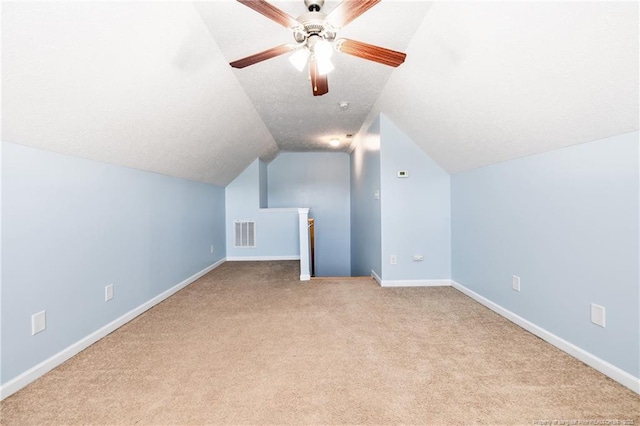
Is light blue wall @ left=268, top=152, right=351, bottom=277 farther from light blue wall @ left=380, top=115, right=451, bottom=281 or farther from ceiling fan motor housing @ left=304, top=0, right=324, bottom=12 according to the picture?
ceiling fan motor housing @ left=304, top=0, right=324, bottom=12

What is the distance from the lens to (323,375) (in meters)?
1.81

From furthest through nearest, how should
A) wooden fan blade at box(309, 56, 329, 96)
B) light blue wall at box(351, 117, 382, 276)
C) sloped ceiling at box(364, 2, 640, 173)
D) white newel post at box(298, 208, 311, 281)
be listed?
white newel post at box(298, 208, 311, 281), light blue wall at box(351, 117, 382, 276), wooden fan blade at box(309, 56, 329, 96), sloped ceiling at box(364, 2, 640, 173)

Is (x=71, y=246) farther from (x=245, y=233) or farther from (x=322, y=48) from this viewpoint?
(x=245, y=233)

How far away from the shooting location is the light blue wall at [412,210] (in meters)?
3.76

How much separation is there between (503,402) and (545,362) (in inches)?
25.1

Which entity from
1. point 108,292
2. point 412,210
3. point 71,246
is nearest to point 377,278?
point 412,210

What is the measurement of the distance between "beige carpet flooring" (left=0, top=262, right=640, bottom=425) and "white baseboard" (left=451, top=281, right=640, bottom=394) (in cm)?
5

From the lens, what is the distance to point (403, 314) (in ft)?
9.21

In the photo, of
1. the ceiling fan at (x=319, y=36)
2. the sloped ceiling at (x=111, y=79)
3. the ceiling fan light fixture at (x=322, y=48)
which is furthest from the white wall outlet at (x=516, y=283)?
the sloped ceiling at (x=111, y=79)

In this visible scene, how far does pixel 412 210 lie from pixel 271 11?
2901mm

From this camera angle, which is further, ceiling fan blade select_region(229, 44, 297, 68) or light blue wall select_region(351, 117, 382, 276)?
light blue wall select_region(351, 117, 382, 276)

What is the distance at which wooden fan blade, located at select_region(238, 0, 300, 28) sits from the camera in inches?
55.6

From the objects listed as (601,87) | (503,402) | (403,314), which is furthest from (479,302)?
(601,87)

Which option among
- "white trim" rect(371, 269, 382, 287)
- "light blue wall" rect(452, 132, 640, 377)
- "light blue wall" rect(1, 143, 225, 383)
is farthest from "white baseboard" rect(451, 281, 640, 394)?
"light blue wall" rect(1, 143, 225, 383)
